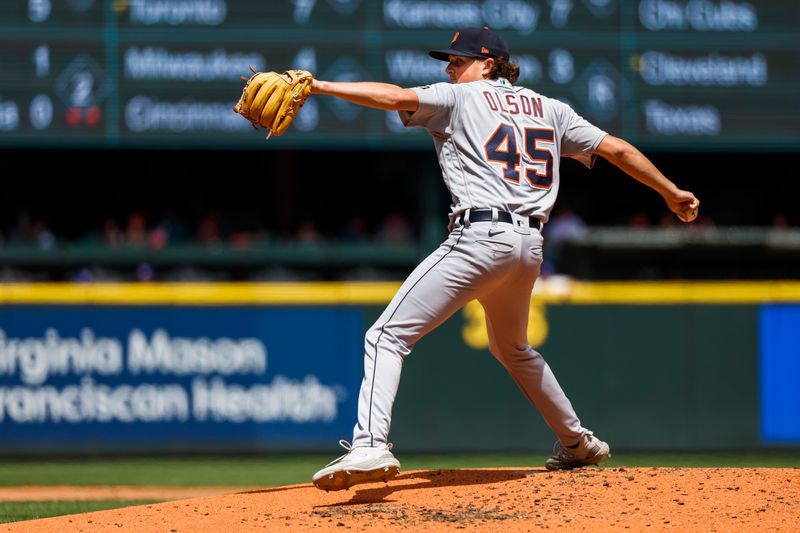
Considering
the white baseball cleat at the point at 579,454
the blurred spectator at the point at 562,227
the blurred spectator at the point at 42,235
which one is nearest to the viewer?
Answer: the white baseball cleat at the point at 579,454

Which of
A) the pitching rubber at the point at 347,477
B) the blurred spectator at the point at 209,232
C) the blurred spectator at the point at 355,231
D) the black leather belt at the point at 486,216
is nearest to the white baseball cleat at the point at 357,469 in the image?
the pitching rubber at the point at 347,477

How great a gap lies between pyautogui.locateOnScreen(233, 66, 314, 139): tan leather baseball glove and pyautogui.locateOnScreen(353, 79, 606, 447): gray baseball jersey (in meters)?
0.35

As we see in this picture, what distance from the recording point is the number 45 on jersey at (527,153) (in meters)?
3.98

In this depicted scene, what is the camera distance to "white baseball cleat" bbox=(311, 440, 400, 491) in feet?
12.0

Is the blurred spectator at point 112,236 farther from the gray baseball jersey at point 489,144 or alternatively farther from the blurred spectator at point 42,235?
the gray baseball jersey at point 489,144

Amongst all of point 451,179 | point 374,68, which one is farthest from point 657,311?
point 451,179

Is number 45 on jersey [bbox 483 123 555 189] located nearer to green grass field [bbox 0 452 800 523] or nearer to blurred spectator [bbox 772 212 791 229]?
green grass field [bbox 0 452 800 523]

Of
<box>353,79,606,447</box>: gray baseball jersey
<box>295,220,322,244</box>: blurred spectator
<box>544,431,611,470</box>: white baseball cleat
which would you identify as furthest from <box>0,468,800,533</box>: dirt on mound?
<box>295,220,322,244</box>: blurred spectator

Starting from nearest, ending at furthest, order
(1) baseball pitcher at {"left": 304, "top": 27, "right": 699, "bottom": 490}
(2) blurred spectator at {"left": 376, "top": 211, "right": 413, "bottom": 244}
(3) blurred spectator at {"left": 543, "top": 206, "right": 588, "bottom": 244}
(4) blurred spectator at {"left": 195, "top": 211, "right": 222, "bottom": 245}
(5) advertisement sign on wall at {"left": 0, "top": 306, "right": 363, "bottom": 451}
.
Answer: (1) baseball pitcher at {"left": 304, "top": 27, "right": 699, "bottom": 490}
(5) advertisement sign on wall at {"left": 0, "top": 306, "right": 363, "bottom": 451}
(3) blurred spectator at {"left": 543, "top": 206, "right": 588, "bottom": 244}
(4) blurred spectator at {"left": 195, "top": 211, "right": 222, "bottom": 245}
(2) blurred spectator at {"left": 376, "top": 211, "right": 413, "bottom": 244}

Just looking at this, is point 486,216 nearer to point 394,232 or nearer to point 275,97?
point 275,97

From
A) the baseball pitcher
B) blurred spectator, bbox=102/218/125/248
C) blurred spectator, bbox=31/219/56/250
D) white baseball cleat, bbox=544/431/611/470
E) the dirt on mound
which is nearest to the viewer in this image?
the dirt on mound

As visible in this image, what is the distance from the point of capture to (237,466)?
7.19 metres

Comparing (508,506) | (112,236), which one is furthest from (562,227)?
(508,506)

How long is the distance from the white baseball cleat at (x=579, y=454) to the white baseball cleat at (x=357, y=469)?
99 centimetres
